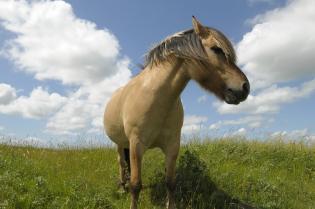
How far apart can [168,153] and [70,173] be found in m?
3.46

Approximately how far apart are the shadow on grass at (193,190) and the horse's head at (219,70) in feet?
7.87

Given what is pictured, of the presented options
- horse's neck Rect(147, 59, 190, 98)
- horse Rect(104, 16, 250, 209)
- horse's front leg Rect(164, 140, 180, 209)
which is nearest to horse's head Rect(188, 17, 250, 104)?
horse Rect(104, 16, 250, 209)

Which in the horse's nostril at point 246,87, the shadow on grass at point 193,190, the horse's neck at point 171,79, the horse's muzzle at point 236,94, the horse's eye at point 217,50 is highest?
the horse's eye at point 217,50

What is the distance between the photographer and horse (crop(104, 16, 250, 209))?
553 centimetres

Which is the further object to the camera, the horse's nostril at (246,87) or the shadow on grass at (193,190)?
the shadow on grass at (193,190)

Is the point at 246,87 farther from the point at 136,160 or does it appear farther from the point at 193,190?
the point at 193,190

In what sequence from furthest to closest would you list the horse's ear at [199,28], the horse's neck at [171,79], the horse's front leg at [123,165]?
the horse's front leg at [123,165], the horse's neck at [171,79], the horse's ear at [199,28]

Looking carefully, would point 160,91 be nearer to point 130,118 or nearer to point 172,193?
point 130,118

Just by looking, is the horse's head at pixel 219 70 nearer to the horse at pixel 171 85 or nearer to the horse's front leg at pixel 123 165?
the horse at pixel 171 85

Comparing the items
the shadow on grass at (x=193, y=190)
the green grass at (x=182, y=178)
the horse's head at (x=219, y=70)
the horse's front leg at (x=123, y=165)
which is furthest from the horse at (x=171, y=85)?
the horse's front leg at (x=123, y=165)

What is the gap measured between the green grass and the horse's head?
2475mm

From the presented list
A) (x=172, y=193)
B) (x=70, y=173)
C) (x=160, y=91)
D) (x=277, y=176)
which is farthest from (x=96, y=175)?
(x=277, y=176)

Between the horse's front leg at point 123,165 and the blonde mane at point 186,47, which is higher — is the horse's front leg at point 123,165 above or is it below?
below

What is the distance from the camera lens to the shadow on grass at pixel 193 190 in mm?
7340
